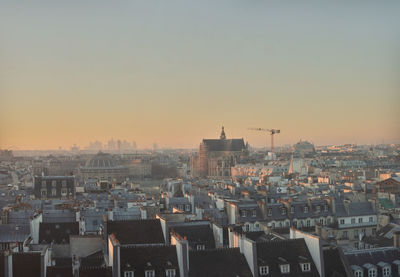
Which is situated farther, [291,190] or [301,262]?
[291,190]

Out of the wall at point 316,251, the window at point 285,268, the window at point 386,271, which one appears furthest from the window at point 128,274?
the window at point 386,271

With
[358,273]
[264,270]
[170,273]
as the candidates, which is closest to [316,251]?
[264,270]

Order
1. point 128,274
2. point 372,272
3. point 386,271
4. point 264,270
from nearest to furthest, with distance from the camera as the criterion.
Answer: point 128,274 → point 264,270 → point 372,272 → point 386,271

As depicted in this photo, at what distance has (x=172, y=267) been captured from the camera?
3338cm

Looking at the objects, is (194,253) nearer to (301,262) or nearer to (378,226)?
(301,262)

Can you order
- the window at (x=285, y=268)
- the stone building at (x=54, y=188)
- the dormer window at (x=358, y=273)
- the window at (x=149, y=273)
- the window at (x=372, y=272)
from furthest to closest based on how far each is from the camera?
the stone building at (x=54, y=188)
the window at (x=372, y=272)
the dormer window at (x=358, y=273)
the window at (x=285, y=268)
the window at (x=149, y=273)

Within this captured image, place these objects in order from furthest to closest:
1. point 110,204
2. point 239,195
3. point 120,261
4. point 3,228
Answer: point 239,195, point 110,204, point 3,228, point 120,261

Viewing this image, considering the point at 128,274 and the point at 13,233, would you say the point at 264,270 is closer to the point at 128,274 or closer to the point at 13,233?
the point at 128,274

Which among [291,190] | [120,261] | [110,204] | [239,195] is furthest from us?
[291,190]

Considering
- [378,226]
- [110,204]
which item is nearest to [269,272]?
[378,226]

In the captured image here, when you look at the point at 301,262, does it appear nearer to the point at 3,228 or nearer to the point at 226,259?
the point at 226,259

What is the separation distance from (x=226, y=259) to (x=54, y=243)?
19415 mm

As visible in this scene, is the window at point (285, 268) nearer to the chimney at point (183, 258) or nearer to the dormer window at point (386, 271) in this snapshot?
the chimney at point (183, 258)

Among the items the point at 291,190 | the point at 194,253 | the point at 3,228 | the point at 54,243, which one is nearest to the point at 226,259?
the point at 194,253
